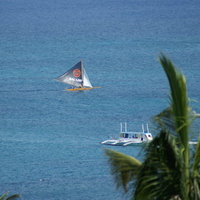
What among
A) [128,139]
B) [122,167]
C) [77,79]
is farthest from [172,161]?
[77,79]

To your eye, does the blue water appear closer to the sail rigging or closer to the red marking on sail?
the sail rigging

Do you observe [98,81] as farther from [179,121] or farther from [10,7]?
[10,7]

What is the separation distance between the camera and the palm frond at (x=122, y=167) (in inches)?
251

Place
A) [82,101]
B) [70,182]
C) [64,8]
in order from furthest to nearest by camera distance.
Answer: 1. [64,8]
2. [82,101]
3. [70,182]

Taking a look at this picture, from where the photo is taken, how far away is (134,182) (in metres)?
6.27

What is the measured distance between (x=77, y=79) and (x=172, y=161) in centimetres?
6187

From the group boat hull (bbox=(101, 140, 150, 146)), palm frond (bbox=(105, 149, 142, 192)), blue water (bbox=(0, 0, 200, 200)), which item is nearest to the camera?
palm frond (bbox=(105, 149, 142, 192))

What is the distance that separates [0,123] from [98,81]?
19.5 metres

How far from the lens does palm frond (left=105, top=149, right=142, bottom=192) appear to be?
6.38 metres

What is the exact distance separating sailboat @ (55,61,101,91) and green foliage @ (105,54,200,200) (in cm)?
6007

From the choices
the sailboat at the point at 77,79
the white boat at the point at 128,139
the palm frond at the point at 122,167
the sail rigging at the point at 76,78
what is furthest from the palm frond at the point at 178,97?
the sail rigging at the point at 76,78

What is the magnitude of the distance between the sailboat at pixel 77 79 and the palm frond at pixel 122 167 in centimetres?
5972

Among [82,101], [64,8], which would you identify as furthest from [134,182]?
[64,8]

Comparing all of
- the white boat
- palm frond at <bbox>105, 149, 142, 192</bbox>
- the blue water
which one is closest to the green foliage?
palm frond at <bbox>105, 149, 142, 192</bbox>
